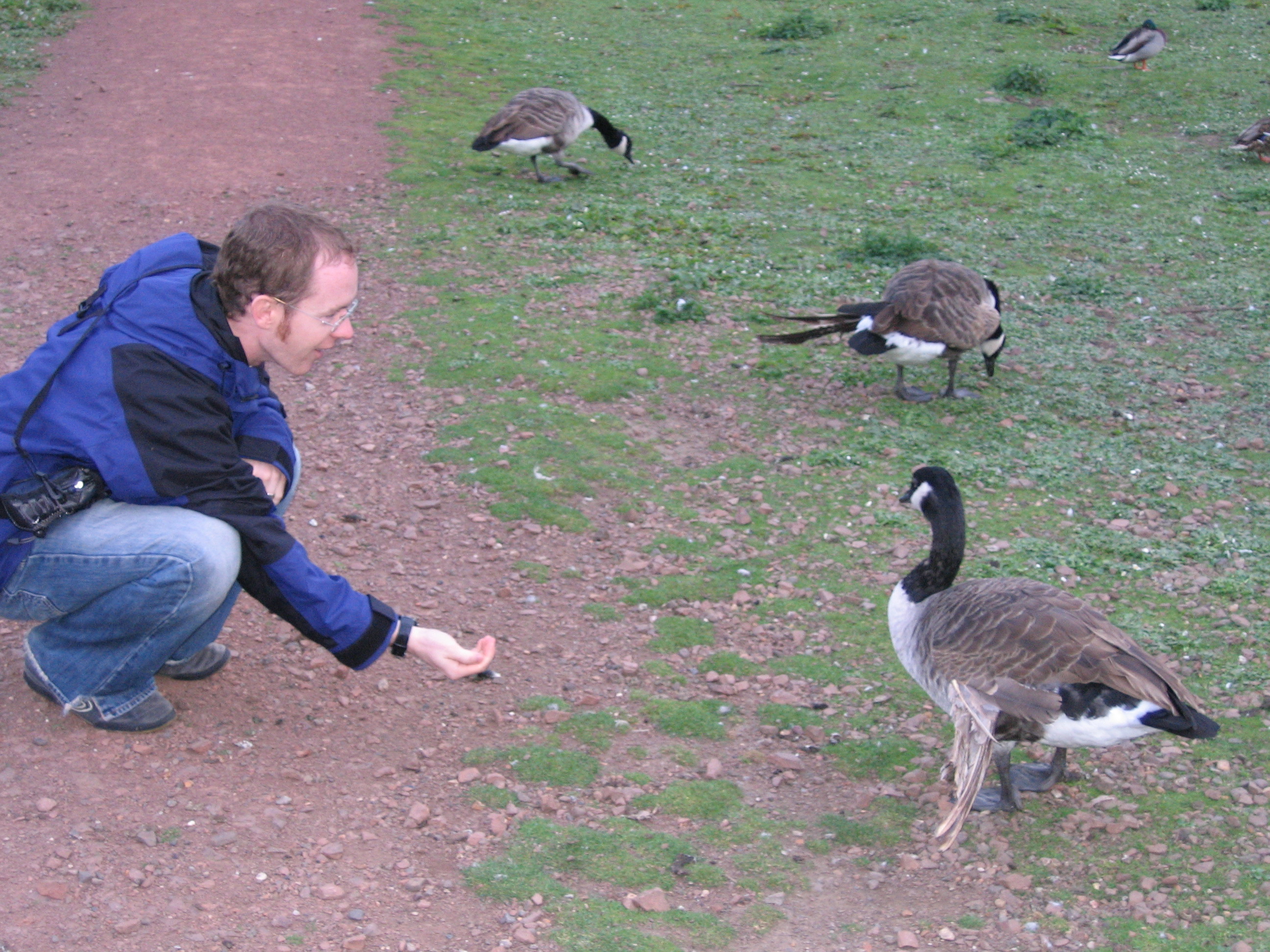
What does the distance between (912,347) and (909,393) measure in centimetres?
35

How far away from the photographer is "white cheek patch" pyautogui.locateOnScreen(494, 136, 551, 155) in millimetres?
9445

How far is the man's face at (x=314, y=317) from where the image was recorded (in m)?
3.02

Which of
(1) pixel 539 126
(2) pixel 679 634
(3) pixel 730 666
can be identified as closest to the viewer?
(3) pixel 730 666

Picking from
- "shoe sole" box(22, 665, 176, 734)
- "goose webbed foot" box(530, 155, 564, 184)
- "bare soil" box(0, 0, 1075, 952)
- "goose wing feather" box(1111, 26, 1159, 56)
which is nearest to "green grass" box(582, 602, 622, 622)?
"bare soil" box(0, 0, 1075, 952)

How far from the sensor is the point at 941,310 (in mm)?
6457

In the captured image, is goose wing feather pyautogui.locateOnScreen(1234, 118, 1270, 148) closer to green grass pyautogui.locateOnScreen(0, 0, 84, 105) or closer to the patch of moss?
the patch of moss

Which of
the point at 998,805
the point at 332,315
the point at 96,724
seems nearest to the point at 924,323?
the point at 998,805

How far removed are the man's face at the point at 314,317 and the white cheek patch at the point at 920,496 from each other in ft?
7.59

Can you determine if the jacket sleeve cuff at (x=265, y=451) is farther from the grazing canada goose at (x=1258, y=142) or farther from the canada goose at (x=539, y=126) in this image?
the grazing canada goose at (x=1258, y=142)

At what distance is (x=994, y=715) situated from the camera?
3.50m

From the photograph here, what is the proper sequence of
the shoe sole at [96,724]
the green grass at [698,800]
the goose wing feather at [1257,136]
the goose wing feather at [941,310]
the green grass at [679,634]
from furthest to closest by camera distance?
the goose wing feather at [1257,136], the goose wing feather at [941,310], the green grass at [679,634], the green grass at [698,800], the shoe sole at [96,724]

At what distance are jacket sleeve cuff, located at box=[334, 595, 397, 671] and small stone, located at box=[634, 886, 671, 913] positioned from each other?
986 mm

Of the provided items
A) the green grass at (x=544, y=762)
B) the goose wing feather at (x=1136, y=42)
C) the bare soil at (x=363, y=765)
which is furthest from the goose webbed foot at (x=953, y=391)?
the goose wing feather at (x=1136, y=42)

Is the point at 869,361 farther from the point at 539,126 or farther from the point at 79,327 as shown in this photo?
the point at 79,327
